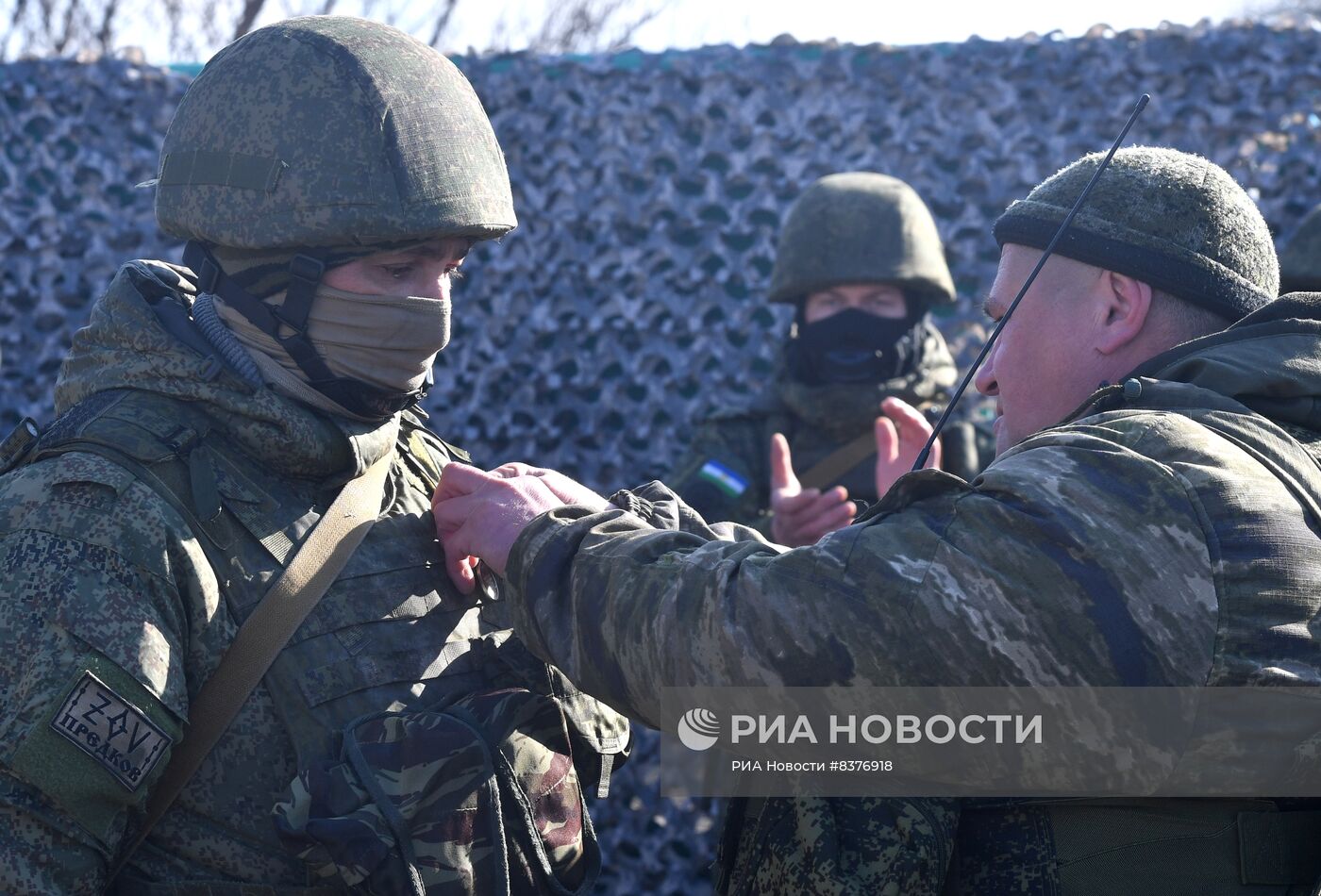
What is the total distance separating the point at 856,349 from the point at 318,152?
313 cm

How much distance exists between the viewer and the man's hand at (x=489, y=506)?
247 centimetres

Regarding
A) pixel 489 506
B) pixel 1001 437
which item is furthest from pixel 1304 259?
pixel 489 506

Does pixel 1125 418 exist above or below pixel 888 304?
above

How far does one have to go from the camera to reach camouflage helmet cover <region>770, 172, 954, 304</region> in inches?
210

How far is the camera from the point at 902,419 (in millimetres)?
4168

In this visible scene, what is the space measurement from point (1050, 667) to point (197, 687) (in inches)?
54.4

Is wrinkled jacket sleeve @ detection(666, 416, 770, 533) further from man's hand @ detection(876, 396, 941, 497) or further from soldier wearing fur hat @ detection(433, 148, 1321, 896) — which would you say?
soldier wearing fur hat @ detection(433, 148, 1321, 896)

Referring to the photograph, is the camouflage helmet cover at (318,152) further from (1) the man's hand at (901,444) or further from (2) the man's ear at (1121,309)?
(1) the man's hand at (901,444)

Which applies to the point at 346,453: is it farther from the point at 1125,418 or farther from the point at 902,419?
the point at 902,419

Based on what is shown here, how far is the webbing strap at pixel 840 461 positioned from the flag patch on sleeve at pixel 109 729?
11.2 ft

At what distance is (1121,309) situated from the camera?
2559 mm

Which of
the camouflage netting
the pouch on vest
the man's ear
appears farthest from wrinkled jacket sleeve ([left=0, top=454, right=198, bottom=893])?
the camouflage netting

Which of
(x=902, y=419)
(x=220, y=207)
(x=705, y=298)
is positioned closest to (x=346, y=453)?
(x=220, y=207)

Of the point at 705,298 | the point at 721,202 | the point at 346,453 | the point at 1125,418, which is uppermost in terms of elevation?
the point at 1125,418
